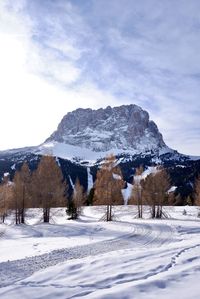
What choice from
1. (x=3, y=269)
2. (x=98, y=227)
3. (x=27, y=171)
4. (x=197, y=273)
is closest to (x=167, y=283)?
(x=197, y=273)

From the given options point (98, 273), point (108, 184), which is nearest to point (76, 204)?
point (108, 184)

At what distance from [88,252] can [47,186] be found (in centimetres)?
2699

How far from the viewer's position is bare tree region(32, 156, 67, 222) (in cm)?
4891

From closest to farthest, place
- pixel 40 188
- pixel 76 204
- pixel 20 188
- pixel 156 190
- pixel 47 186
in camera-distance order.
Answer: pixel 47 186 < pixel 40 188 < pixel 20 188 < pixel 156 190 < pixel 76 204

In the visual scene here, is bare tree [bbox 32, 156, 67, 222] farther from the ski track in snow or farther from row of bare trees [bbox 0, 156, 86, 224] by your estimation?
the ski track in snow

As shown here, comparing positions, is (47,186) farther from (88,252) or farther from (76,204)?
(88,252)

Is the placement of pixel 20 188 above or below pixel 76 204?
above

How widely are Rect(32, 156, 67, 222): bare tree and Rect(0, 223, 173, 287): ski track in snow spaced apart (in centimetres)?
1567

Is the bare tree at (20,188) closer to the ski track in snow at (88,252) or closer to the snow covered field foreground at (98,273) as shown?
the ski track in snow at (88,252)

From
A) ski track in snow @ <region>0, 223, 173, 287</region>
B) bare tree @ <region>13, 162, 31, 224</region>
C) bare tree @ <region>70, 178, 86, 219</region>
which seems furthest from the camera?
bare tree @ <region>70, 178, 86, 219</region>

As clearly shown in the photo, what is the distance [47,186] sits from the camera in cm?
4934

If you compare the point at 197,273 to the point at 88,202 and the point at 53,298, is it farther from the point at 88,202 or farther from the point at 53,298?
the point at 88,202

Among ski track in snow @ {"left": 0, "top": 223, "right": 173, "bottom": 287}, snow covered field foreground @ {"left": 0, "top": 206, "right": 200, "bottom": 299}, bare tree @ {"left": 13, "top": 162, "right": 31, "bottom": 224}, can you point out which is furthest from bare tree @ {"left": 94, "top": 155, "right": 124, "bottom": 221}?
snow covered field foreground @ {"left": 0, "top": 206, "right": 200, "bottom": 299}

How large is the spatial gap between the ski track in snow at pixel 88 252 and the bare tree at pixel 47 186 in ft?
51.4
